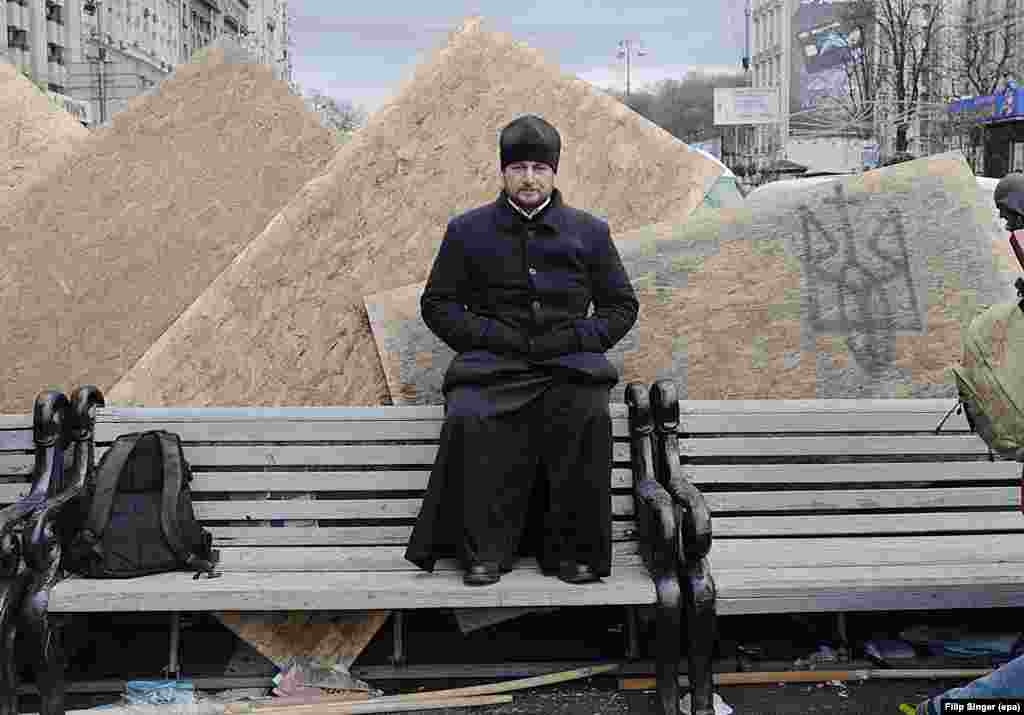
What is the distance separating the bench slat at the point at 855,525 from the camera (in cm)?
427

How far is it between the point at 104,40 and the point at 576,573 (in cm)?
6337

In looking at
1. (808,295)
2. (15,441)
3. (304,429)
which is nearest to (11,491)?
(15,441)

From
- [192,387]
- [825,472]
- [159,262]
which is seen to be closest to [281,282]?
[192,387]

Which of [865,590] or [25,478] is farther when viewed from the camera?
[25,478]

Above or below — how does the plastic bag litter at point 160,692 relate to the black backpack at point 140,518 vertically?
below

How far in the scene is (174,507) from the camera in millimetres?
3906

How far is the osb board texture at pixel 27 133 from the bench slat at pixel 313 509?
3.66m

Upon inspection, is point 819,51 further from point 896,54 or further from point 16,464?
point 16,464

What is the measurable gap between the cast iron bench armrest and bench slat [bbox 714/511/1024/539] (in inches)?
9.5

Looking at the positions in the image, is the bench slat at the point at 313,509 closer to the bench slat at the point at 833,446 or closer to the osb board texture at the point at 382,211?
the bench slat at the point at 833,446

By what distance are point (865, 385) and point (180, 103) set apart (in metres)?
4.47

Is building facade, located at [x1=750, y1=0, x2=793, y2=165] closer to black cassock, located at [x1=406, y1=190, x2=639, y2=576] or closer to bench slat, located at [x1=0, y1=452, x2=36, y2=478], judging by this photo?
black cassock, located at [x1=406, y1=190, x2=639, y2=576]

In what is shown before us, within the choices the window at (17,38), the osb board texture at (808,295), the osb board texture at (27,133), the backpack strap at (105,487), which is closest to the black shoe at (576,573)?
the osb board texture at (808,295)

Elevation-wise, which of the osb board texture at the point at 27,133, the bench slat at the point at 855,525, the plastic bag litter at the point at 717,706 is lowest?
the plastic bag litter at the point at 717,706
